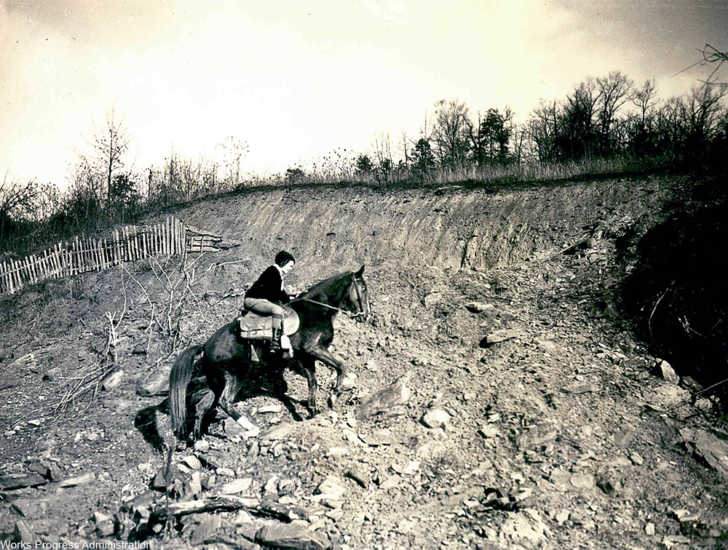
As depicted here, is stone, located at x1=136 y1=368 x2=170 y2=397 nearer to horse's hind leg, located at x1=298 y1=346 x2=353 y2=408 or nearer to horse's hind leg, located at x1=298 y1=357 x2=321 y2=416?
horse's hind leg, located at x1=298 y1=357 x2=321 y2=416

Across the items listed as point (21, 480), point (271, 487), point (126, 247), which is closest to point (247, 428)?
point (271, 487)

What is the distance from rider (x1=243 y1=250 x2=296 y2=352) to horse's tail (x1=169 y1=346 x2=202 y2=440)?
4.31ft

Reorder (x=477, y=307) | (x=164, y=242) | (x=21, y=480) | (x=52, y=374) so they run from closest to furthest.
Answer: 1. (x=21, y=480)
2. (x=477, y=307)
3. (x=52, y=374)
4. (x=164, y=242)

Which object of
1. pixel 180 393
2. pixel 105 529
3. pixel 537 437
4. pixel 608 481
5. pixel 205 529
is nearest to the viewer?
pixel 205 529

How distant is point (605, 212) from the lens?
35.0ft

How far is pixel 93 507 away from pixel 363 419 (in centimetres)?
376

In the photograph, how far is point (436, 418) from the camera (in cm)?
644

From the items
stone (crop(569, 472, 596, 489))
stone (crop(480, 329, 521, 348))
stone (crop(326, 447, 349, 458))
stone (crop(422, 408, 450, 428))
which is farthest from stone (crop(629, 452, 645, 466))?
stone (crop(326, 447, 349, 458))

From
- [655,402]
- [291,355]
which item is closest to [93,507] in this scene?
[291,355]

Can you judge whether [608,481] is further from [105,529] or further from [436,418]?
[105,529]

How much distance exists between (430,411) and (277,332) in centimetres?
278

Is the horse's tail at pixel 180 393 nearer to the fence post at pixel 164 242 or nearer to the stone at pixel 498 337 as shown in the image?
the stone at pixel 498 337

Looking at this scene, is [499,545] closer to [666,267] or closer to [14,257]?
[666,267]

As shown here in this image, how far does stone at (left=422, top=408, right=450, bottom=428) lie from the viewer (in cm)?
636
